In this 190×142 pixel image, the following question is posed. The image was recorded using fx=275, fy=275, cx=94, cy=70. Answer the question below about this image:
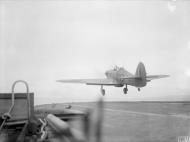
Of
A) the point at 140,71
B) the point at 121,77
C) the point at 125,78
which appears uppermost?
the point at 140,71

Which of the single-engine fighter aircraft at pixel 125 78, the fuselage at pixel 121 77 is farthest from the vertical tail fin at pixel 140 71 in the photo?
the fuselage at pixel 121 77

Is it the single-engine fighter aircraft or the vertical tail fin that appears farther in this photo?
the vertical tail fin

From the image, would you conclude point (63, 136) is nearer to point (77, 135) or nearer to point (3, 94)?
point (77, 135)

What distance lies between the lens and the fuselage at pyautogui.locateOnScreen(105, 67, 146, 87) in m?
25.7

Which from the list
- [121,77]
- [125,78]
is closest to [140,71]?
[125,78]

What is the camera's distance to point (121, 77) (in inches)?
1170

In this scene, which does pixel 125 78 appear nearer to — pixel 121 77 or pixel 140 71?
pixel 140 71

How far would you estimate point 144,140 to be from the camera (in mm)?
6883

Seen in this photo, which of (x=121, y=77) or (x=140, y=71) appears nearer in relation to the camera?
(x=140, y=71)

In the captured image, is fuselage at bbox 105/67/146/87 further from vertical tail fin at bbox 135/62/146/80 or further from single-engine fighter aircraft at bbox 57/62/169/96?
vertical tail fin at bbox 135/62/146/80

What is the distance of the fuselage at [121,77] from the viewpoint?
25747 mm

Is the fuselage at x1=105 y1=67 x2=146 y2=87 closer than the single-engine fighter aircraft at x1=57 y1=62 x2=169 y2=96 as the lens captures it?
No

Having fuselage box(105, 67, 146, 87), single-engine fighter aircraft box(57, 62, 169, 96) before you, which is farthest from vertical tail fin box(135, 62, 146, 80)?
fuselage box(105, 67, 146, 87)

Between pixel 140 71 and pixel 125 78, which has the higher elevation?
pixel 140 71
